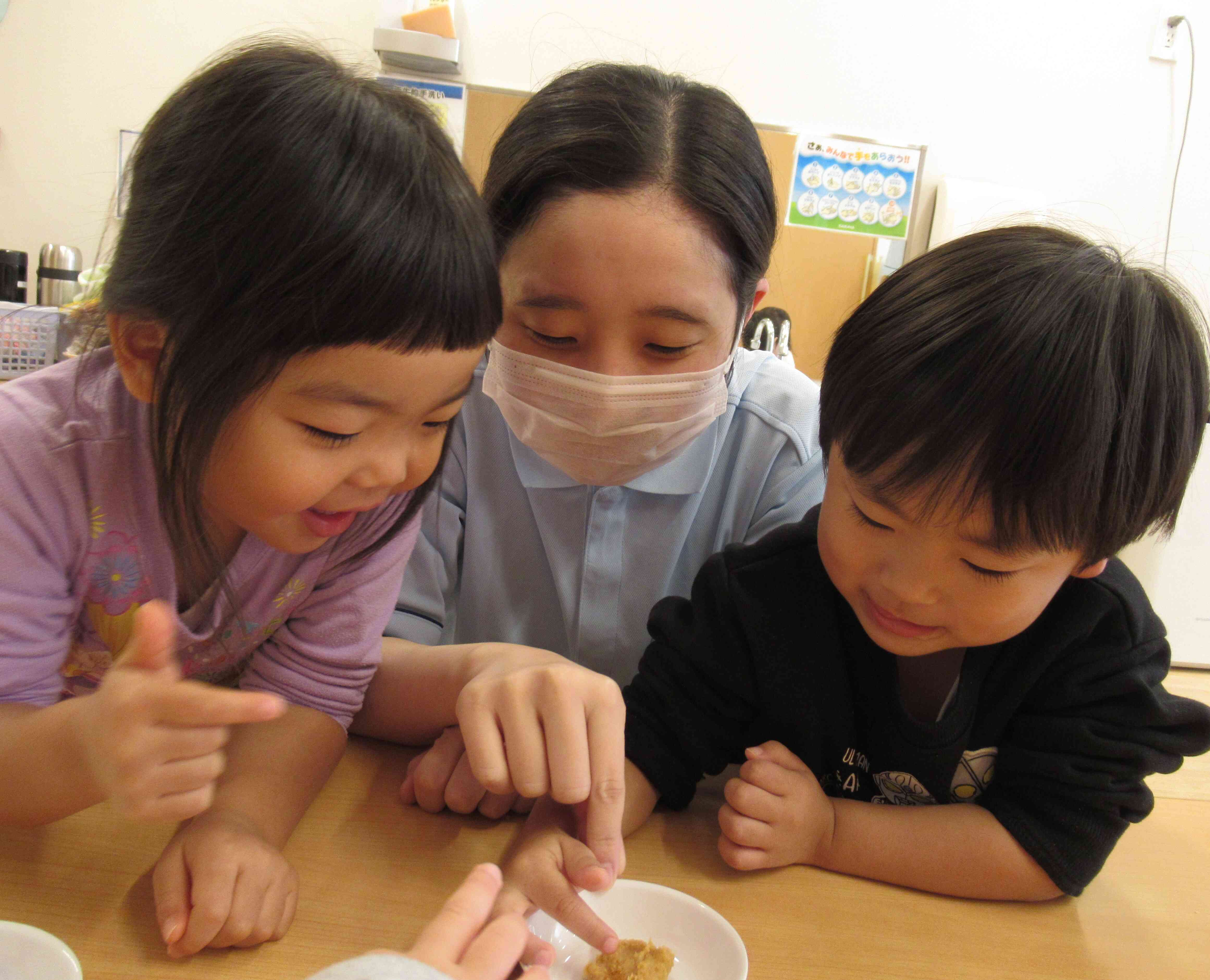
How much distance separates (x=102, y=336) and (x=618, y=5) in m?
2.54

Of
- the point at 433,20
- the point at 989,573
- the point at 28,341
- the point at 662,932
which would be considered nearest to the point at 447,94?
the point at 433,20

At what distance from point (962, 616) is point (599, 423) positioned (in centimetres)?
39

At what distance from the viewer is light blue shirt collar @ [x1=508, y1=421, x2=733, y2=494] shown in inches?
→ 40.5

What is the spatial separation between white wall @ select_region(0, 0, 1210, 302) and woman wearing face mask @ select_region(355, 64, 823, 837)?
2.03 meters

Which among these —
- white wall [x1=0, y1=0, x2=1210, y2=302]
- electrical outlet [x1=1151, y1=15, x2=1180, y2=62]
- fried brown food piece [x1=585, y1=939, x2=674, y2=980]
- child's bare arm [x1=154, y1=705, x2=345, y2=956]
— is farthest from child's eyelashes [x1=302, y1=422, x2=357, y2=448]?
electrical outlet [x1=1151, y1=15, x2=1180, y2=62]

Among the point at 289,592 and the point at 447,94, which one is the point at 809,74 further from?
the point at 289,592

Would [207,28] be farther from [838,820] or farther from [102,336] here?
[838,820]

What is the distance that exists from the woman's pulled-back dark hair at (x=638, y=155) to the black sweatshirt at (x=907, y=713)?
12.6 inches

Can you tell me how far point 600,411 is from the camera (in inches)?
34.9

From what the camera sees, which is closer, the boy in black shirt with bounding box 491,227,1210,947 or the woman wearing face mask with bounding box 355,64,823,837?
the boy in black shirt with bounding box 491,227,1210,947

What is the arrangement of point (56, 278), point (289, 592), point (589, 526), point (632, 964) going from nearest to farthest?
point (632, 964) < point (289, 592) < point (589, 526) < point (56, 278)

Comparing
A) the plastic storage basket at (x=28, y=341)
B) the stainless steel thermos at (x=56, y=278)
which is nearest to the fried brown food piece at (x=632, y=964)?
the plastic storage basket at (x=28, y=341)

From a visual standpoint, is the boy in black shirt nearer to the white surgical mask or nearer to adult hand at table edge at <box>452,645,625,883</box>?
adult hand at table edge at <box>452,645,625,883</box>

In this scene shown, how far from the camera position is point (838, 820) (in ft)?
2.33
